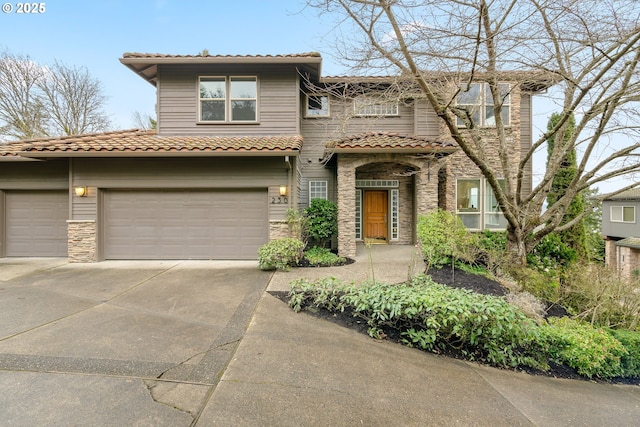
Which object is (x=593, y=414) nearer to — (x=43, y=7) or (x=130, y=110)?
(x=43, y=7)

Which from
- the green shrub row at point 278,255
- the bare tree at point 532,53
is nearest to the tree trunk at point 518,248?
the bare tree at point 532,53

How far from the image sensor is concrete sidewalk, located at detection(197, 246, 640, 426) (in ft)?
8.09

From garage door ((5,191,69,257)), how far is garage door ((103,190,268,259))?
191 cm

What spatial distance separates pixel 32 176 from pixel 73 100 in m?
13.0

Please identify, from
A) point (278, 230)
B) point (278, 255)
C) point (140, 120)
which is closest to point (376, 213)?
point (278, 230)

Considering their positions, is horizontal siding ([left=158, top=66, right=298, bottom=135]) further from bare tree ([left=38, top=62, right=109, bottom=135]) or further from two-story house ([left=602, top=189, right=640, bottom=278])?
two-story house ([left=602, top=189, right=640, bottom=278])

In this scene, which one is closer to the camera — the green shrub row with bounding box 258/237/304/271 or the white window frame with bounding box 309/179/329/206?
the green shrub row with bounding box 258/237/304/271

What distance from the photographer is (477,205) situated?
1003 cm

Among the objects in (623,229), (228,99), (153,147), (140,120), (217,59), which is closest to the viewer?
(153,147)

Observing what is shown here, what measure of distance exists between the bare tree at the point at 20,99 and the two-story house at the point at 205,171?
35.2 feet

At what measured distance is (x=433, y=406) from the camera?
2.64 meters

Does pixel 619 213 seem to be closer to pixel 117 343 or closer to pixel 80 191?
pixel 117 343

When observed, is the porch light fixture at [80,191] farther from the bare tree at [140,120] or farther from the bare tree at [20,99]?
the bare tree at [140,120]

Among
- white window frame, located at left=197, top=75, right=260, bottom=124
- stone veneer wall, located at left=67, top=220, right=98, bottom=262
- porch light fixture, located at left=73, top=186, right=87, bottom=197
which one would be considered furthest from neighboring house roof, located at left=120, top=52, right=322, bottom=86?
stone veneer wall, located at left=67, top=220, right=98, bottom=262
